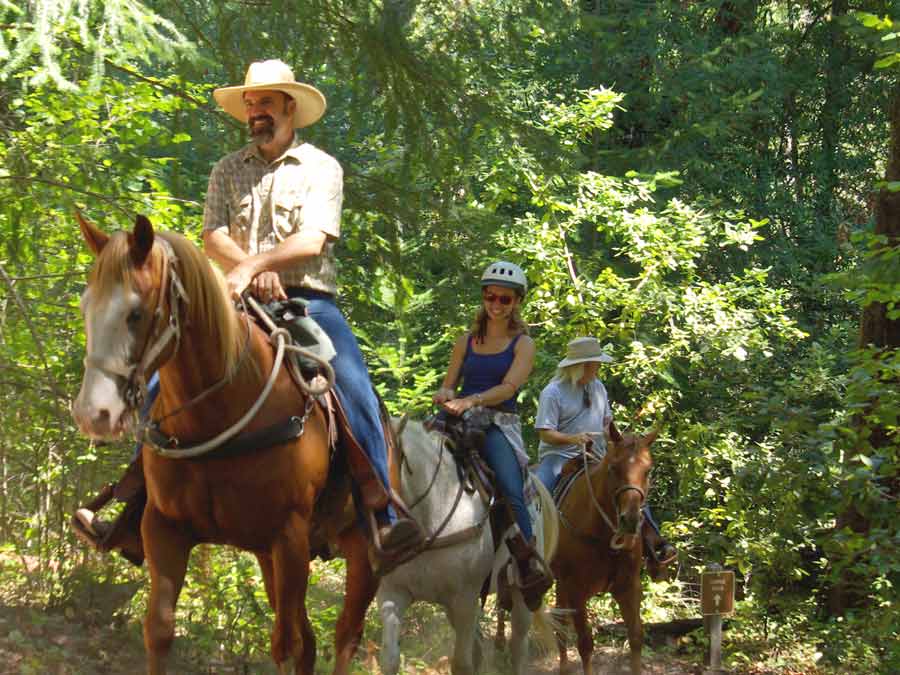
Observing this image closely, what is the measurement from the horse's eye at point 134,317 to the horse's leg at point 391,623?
2.95 meters

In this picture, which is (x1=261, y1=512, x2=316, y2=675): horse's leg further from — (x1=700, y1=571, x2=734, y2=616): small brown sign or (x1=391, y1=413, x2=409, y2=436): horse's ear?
(x1=700, y1=571, x2=734, y2=616): small brown sign

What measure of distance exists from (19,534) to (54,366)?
1674 mm

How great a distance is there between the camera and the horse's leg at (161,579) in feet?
16.9

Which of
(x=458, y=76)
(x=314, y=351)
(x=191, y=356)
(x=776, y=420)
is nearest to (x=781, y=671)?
(x=776, y=420)

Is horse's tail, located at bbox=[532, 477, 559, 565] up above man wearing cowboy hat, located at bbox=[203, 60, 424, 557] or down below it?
below

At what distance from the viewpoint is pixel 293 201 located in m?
5.98

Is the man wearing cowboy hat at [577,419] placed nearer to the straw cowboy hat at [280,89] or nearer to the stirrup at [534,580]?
the stirrup at [534,580]

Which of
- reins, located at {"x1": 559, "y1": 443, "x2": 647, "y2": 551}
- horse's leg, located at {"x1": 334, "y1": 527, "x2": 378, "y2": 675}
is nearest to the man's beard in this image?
horse's leg, located at {"x1": 334, "y1": 527, "x2": 378, "y2": 675}

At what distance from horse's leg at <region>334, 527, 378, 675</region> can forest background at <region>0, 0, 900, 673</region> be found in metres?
2.26

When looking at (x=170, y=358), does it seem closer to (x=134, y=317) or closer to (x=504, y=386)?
(x=134, y=317)

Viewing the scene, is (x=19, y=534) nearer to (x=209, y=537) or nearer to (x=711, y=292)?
(x=209, y=537)

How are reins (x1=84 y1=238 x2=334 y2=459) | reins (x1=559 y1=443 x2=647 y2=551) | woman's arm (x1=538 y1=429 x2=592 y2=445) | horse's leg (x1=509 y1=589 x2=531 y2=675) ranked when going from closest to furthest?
reins (x1=84 y1=238 x2=334 y2=459)
horse's leg (x1=509 y1=589 x2=531 y2=675)
reins (x1=559 y1=443 x2=647 y2=551)
woman's arm (x1=538 y1=429 x2=592 y2=445)

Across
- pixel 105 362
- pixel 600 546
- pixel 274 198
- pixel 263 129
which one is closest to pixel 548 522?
pixel 600 546

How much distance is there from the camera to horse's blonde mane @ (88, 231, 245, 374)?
452 cm
